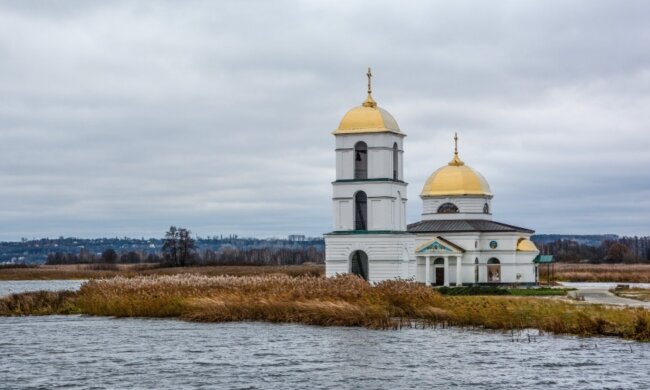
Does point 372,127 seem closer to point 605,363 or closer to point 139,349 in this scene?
point 139,349

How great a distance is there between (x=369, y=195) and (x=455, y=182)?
771 inches

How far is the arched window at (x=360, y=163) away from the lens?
5925cm

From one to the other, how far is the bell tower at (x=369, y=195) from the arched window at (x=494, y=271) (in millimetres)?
15248

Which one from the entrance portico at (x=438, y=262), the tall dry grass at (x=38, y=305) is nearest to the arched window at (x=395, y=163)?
the entrance portico at (x=438, y=262)

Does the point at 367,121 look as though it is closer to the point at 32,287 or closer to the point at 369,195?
the point at 369,195

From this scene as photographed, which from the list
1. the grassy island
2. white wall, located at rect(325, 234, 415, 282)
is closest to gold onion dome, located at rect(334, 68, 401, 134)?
white wall, located at rect(325, 234, 415, 282)

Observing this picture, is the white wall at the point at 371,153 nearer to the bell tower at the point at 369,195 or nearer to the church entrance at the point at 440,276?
the bell tower at the point at 369,195

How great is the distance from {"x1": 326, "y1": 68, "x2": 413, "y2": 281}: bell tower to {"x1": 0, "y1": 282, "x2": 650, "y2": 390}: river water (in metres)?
16.9

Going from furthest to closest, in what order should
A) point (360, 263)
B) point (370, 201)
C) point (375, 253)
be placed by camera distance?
point (360, 263), point (370, 201), point (375, 253)

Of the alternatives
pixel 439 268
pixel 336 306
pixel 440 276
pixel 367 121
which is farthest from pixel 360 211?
pixel 336 306

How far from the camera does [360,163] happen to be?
59781 mm

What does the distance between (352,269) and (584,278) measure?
141 feet

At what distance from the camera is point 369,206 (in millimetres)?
58188

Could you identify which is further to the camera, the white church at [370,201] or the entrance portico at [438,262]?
the entrance portico at [438,262]
